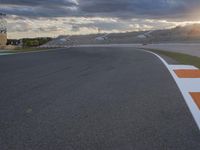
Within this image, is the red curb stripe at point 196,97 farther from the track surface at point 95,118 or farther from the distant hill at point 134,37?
the distant hill at point 134,37

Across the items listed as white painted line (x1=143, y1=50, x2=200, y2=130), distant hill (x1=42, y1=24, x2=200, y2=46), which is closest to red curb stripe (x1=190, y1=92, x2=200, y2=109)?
white painted line (x1=143, y1=50, x2=200, y2=130)

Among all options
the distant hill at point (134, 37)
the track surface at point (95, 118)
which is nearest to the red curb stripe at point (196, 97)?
the track surface at point (95, 118)

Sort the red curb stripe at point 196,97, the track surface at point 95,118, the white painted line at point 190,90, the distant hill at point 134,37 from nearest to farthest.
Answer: the track surface at point 95,118 → the white painted line at point 190,90 → the red curb stripe at point 196,97 → the distant hill at point 134,37

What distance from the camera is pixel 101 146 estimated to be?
5676mm

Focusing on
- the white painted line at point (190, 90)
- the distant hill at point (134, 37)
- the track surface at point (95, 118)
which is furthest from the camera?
the distant hill at point (134, 37)

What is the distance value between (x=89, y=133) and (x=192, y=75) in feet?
30.4

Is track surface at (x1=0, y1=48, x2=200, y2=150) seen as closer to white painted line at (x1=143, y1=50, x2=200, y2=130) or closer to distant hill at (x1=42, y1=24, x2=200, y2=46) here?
white painted line at (x1=143, y1=50, x2=200, y2=130)

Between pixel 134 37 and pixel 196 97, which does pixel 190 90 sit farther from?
pixel 134 37

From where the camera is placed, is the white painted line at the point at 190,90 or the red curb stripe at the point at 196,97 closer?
the white painted line at the point at 190,90

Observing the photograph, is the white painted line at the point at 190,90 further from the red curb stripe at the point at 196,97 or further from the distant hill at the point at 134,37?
the distant hill at the point at 134,37

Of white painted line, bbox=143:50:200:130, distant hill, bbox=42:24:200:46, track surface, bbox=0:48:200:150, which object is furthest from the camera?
distant hill, bbox=42:24:200:46

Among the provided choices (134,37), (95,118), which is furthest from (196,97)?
(134,37)

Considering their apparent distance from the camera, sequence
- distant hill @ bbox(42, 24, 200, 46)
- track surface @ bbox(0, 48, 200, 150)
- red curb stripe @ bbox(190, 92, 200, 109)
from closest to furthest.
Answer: track surface @ bbox(0, 48, 200, 150) < red curb stripe @ bbox(190, 92, 200, 109) < distant hill @ bbox(42, 24, 200, 46)

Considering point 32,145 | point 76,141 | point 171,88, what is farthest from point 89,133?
point 171,88
